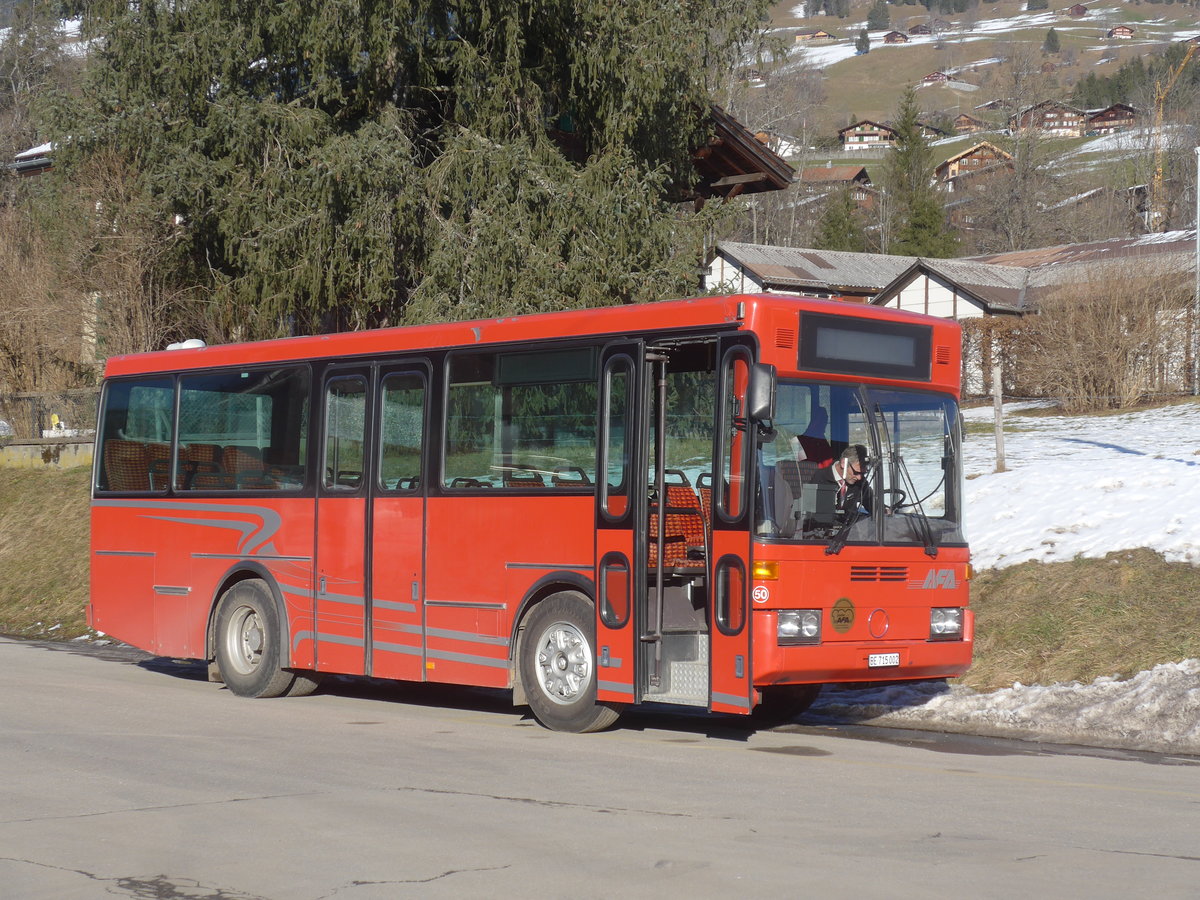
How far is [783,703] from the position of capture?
41.9 ft

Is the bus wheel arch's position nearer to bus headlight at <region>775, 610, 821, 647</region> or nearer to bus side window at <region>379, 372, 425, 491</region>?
bus side window at <region>379, 372, 425, 491</region>

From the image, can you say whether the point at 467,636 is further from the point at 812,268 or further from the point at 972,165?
the point at 972,165

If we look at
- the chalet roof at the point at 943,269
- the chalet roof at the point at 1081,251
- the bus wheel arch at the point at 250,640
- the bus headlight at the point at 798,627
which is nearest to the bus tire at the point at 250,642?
the bus wheel arch at the point at 250,640

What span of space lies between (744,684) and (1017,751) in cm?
216

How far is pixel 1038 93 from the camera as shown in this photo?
9925 centimetres

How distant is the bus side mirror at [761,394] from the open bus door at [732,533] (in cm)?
6

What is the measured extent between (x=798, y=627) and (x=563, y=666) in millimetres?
2003

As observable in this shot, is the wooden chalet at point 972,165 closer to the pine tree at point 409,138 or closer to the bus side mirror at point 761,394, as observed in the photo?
the pine tree at point 409,138

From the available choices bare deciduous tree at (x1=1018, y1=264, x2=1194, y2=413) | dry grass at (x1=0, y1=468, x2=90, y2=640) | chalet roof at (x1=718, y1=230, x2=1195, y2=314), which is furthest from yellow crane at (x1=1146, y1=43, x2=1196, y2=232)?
dry grass at (x1=0, y1=468, x2=90, y2=640)

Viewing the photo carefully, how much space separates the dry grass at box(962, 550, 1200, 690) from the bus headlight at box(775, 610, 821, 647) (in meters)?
3.44

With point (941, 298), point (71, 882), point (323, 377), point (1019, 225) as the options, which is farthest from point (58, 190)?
point (1019, 225)

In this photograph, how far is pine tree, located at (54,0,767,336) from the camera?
2275 cm

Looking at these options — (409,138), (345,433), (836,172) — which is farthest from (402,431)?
(836,172)

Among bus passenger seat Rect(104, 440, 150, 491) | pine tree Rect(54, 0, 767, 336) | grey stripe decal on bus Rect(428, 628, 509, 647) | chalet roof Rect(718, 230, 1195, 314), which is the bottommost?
grey stripe decal on bus Rect(428, 628, 509, 647)
